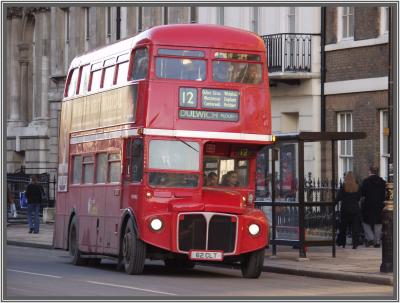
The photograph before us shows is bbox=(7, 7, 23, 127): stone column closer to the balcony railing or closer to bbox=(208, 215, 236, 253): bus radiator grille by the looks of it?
the balcony railing

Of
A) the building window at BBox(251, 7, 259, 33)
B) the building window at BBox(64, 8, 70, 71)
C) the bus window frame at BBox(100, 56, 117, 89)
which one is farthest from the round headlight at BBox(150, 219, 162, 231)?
the building window at BBox(64, 8, 70, 71)

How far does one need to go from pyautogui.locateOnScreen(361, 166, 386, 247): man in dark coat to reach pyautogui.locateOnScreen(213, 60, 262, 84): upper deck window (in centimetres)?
760

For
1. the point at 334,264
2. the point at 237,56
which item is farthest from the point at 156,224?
the point at 334,264

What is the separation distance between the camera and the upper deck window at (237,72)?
25203 mm

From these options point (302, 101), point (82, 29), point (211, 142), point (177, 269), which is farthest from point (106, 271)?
point (82, 29)

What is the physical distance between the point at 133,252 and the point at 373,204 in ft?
29.0

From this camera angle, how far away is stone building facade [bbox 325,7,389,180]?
36.4 m

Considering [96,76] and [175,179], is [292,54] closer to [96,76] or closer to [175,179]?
[96,76]

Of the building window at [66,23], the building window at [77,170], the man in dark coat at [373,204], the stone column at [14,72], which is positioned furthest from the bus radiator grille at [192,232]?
the stone column at [14,72]

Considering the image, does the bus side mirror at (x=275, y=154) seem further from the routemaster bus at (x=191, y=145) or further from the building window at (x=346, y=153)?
the building window at (x=346, y=153)

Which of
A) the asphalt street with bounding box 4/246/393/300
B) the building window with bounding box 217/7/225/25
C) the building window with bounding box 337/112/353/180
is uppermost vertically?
the building window with bounding box 217/7/225/25

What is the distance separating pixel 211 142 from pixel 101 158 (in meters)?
3.38

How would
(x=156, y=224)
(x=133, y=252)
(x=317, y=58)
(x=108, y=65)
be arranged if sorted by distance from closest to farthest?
(x=156, y=224)
(x=133, y=252)
(x=108, y=65)
(x=317, y=58)

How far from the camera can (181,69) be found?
25031 mm
